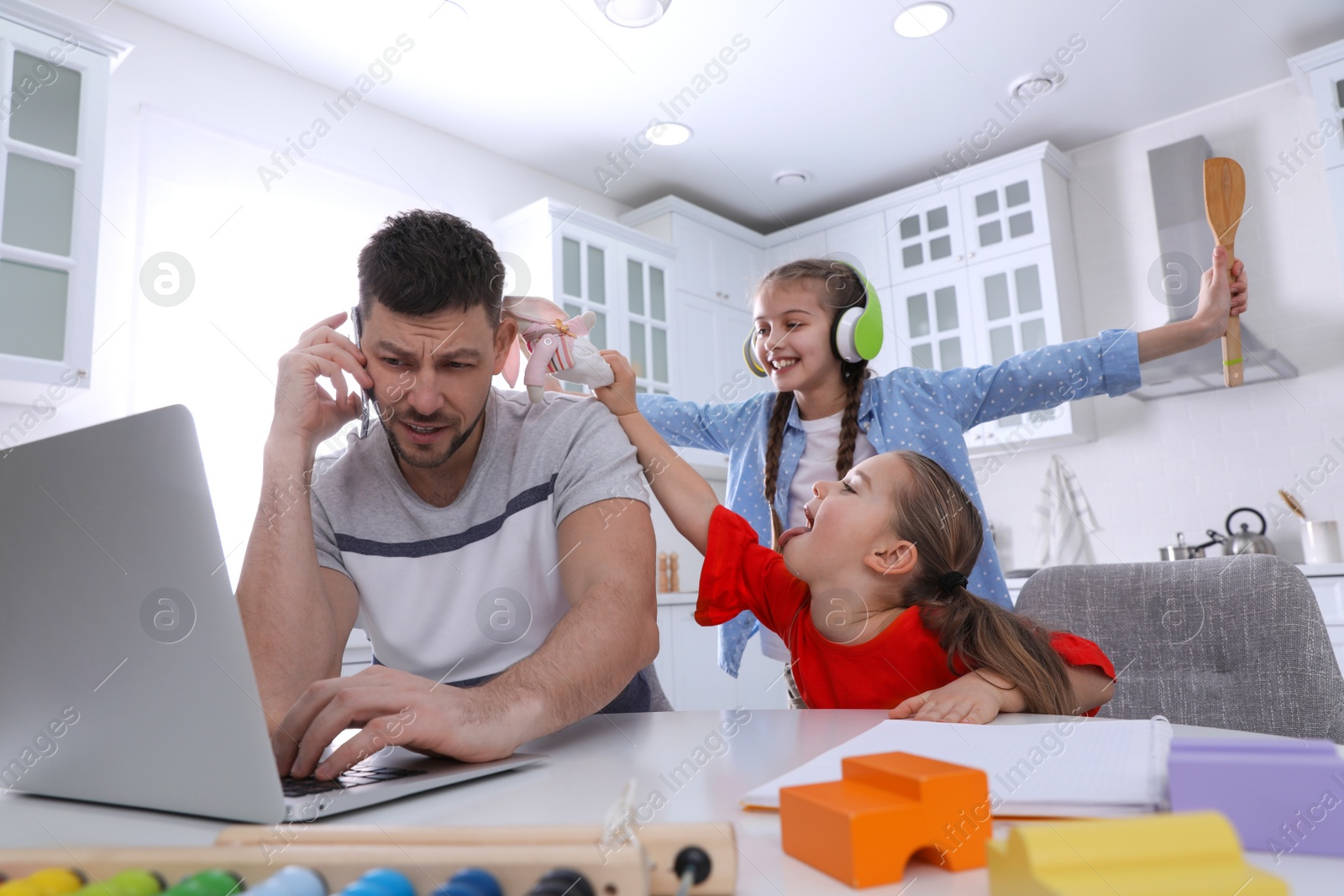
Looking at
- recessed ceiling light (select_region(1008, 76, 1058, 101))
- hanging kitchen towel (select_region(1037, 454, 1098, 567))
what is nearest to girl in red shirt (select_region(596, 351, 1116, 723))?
hanging kitchen towel (select_region(1037, 454, 1098, 567))

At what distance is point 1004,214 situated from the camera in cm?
401

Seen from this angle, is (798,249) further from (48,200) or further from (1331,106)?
(48,200)

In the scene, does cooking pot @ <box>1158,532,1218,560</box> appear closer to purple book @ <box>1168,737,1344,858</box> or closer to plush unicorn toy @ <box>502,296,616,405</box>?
plush unicorn toy @ <box>502,296,616,405</box>

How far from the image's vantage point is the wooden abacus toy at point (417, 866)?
15.3 inches

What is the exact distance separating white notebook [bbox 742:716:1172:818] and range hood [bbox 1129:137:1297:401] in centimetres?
300

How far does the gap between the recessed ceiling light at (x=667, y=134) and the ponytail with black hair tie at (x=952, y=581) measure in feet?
9.76

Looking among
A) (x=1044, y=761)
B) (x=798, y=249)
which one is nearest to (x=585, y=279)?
(x=798, y=249)

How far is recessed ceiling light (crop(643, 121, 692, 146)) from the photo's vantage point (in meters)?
3.76

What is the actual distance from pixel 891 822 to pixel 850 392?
1.56 meters

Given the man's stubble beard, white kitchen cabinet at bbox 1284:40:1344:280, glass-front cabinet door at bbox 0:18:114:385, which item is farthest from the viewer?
white kitchen cabinet at bbox 1284:40:1344:280

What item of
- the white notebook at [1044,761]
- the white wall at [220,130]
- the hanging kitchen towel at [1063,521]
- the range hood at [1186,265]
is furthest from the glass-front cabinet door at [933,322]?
the white notebook at [1044,761]

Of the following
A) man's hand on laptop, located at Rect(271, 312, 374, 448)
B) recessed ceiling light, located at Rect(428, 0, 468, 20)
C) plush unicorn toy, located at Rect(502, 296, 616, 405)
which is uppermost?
recessed ceiling light, located at Rect(428, 0, 468, 20)

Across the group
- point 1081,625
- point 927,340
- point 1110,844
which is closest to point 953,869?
point 1110,844

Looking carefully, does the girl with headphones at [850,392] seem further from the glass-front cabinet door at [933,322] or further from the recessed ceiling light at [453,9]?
the glass-front cabinet door at [933,322]
